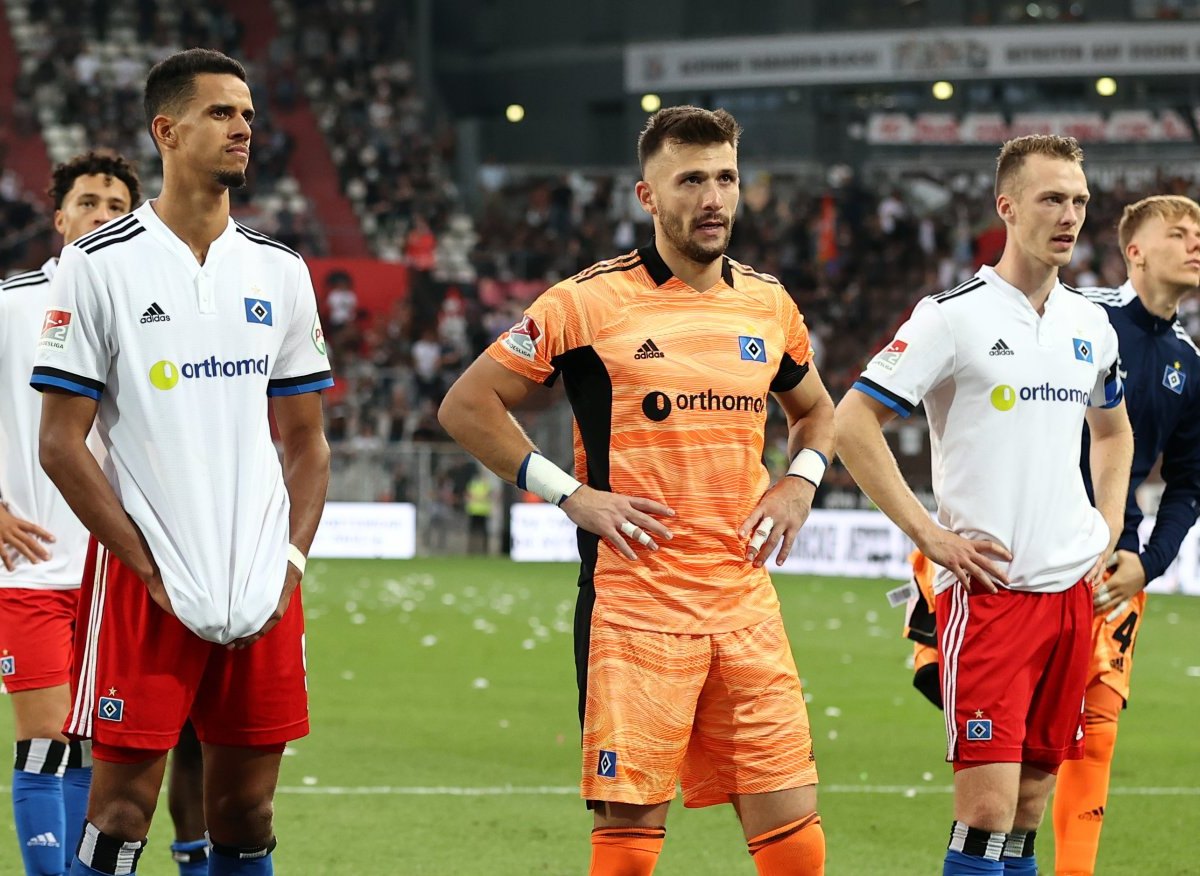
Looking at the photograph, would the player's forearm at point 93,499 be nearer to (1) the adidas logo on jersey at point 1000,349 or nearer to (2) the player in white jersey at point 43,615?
(2) the player in white jersey at point 43,615

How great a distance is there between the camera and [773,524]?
15.6 feet

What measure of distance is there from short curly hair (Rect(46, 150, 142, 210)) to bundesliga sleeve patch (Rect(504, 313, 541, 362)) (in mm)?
2068

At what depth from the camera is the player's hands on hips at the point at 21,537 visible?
224 inches

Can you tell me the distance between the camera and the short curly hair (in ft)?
20.6

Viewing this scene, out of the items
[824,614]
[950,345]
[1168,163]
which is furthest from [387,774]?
[1168,163]

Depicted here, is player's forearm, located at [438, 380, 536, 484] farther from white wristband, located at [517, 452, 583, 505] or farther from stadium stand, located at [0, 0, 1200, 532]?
stadium stand, located at [0, 0, 1200, 532]

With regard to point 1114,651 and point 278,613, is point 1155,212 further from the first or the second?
point 278,613

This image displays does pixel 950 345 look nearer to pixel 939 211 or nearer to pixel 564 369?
pixel 564 369

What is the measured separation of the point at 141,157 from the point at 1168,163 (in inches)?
790

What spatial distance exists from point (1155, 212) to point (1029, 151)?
1.20m

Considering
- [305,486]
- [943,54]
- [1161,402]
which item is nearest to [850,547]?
[943,54]

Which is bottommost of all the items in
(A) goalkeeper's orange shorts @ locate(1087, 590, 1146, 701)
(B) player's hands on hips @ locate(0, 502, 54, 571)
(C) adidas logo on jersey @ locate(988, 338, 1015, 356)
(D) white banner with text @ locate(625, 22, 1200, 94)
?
(A) goalkeeper's orange shorts @ locate(1087, 590, 1146, 701)

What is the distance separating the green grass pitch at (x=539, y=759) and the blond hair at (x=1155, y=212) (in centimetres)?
261

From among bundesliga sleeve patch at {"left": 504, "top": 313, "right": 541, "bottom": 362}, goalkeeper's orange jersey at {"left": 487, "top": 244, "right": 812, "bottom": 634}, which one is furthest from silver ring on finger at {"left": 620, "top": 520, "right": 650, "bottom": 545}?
bundesliga sleeve patch at {"left": 504, "top": 313, "right": 541, "bottom": 362}
